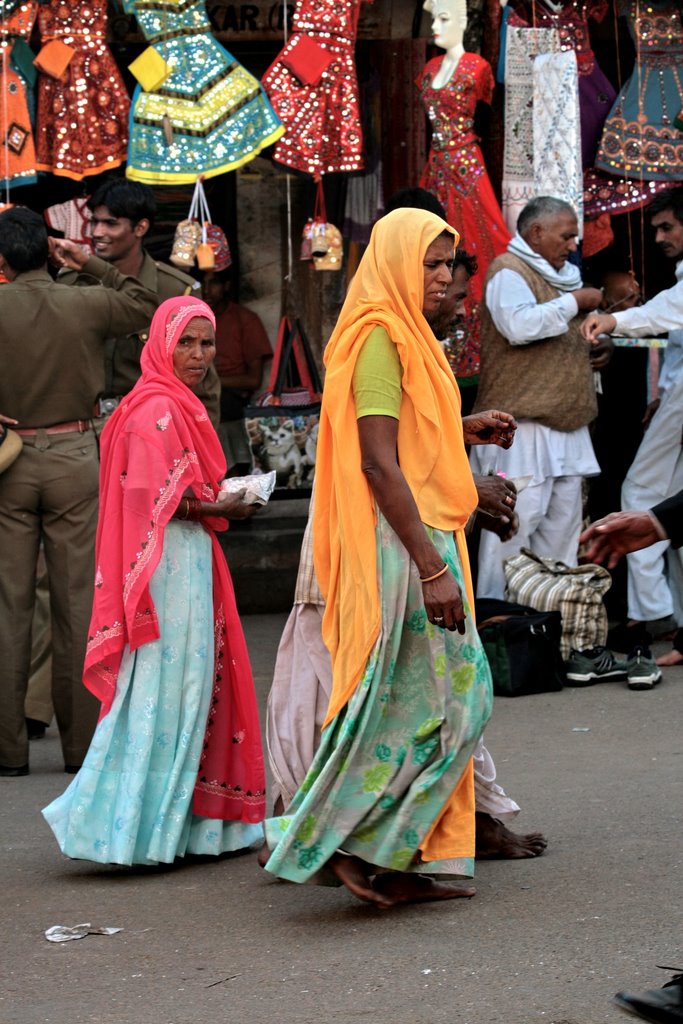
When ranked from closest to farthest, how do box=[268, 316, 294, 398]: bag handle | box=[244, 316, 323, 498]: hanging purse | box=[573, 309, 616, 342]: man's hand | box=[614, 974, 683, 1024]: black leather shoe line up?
1. box=[614, 974, 683, 1024]: black leather shoe
2. box=[573, 309, 616, 342]: man's hand
3. box=[244, 316, 323, 498]: hanging purse
4. box=[268, 316, 294, 398]: bag handle

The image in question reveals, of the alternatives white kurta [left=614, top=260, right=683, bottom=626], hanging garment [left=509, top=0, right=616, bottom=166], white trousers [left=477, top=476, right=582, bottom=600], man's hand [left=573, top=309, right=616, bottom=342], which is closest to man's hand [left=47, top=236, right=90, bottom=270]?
man's hand [left=573, top=309, right=616, bottom=342]

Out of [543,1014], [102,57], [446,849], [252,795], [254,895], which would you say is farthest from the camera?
[102,57]

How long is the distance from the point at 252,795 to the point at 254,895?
466 millimetres

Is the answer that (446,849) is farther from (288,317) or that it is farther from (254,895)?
(288,317)

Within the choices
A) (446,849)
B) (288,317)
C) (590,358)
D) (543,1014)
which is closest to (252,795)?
(446,849)

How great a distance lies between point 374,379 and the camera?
4375 mm

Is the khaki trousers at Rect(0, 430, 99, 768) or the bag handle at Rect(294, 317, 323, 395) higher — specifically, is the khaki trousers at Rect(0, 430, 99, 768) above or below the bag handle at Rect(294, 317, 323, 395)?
below

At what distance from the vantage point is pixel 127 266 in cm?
652

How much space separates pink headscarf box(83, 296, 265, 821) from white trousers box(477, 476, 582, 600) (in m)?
2.87

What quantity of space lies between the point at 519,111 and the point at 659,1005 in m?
5.91

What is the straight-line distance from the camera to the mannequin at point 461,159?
7.94 meters

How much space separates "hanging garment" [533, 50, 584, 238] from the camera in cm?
800

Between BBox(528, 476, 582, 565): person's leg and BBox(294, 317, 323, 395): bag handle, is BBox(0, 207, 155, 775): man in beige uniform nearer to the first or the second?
BBox(528, 476, 582, 565): person's leg

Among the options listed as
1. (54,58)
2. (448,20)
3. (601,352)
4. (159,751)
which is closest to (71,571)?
(159,751)
